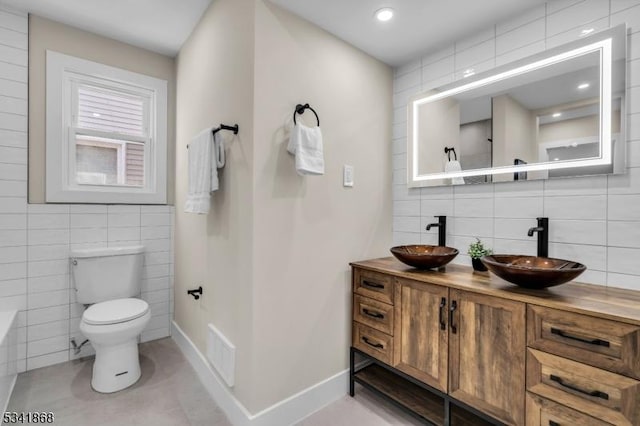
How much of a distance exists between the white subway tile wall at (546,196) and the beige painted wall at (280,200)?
337 mm

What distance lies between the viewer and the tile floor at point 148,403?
167 cm

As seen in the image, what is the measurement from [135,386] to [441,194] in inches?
96.5

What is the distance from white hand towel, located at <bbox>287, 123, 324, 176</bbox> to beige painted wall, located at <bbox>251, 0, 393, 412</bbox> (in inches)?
4.2

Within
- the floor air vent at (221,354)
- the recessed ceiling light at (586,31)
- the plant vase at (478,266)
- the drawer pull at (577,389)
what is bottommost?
the floor air vent at (221,354)

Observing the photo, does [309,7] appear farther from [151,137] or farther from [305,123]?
[151,137]

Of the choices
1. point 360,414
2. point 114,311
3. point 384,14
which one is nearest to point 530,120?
point 384,14

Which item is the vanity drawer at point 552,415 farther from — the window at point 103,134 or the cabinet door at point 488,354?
the window at point 103,134

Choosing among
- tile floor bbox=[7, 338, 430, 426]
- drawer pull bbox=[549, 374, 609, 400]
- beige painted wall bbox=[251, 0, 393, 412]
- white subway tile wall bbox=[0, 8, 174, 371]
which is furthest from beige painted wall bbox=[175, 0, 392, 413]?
drawer pull bbox=[549, 374, 609, 400]

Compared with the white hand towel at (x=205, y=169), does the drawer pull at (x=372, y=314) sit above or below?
below

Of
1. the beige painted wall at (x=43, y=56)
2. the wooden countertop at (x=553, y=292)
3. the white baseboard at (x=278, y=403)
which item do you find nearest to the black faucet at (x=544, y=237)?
the wooden countertop at (x=553, y=292)

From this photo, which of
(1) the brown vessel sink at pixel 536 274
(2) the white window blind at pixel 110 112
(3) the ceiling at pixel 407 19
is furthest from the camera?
(2) the white window blind at pixel 110 112

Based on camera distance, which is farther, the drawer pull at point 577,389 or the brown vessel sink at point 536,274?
the brown vessel sink at point 536,274

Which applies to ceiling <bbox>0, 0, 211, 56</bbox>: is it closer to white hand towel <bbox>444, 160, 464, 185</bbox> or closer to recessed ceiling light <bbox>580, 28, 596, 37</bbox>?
white hand towel <bbox>444, 160, 464, 185</bbox>

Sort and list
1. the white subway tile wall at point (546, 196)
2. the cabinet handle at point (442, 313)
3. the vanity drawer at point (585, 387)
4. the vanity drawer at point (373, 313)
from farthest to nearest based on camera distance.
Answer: the vanity drawer at point (373, 313)
the cabinet handle at point (442, 313)
the white subway tile wall at point (546, 196)
the vanity drawer at point (585, 387)
